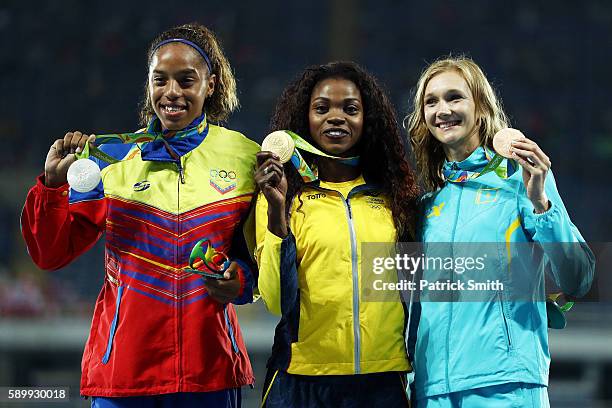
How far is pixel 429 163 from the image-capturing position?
2.99 m

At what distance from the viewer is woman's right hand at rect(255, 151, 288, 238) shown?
2543 millimetres

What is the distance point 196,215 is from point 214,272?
21cm

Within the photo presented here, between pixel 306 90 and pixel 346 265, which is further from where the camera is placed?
pixel 306 90

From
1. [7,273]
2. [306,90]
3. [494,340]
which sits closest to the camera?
[494,340]

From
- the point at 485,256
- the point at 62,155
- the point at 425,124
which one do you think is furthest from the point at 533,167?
the point at 62,155

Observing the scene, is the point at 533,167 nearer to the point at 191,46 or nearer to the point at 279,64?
the point at 191,46

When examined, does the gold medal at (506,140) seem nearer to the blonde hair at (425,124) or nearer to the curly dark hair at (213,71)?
the blonde hair at (425,124)

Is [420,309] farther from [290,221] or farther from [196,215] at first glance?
[196,215]

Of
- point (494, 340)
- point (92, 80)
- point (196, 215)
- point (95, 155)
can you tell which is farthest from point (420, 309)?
point (92, 80)

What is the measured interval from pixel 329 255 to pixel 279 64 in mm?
10008

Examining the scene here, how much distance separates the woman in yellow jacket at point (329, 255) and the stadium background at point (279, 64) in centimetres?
570

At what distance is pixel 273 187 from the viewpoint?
2.55 meters

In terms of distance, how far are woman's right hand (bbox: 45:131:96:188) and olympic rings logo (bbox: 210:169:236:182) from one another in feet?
1.33

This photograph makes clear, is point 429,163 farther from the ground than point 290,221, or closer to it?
farther from the ground
